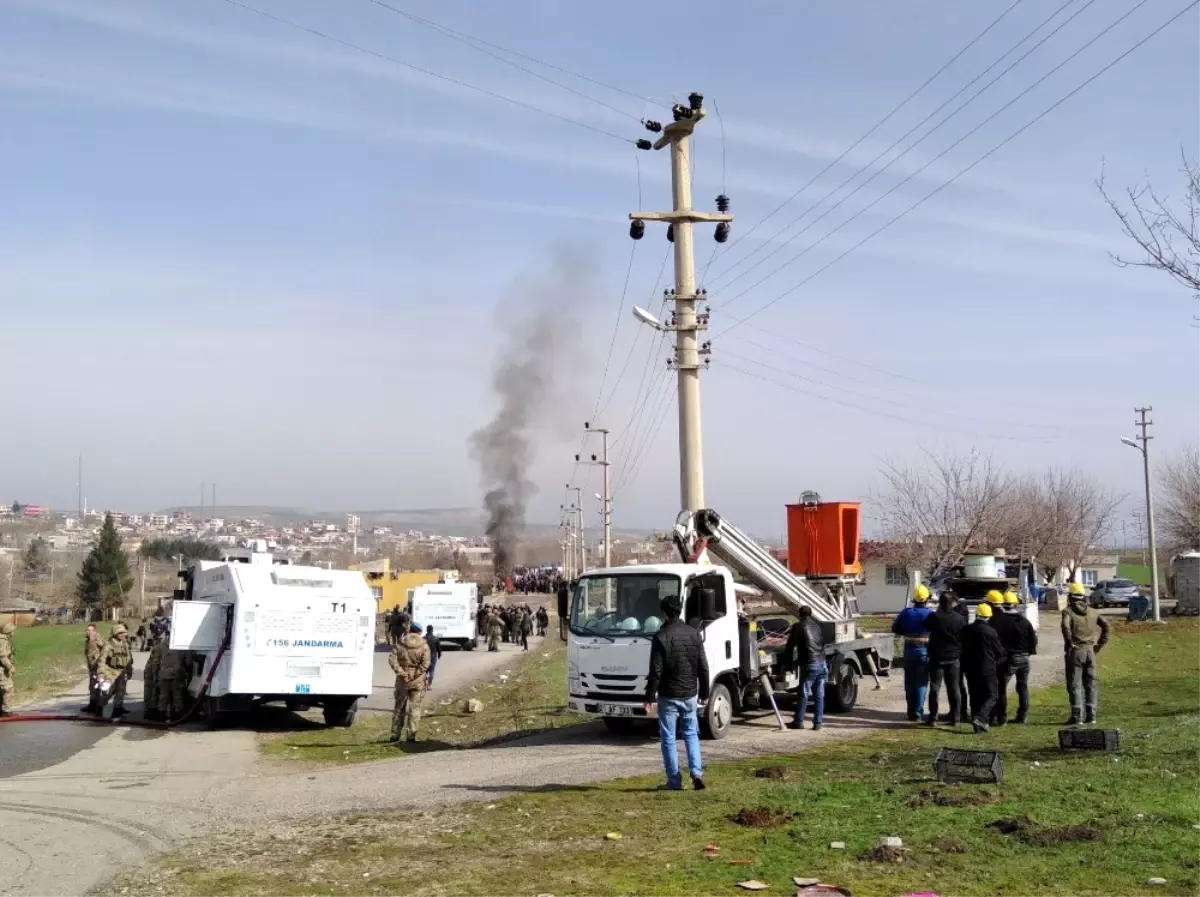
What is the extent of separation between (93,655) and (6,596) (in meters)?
112

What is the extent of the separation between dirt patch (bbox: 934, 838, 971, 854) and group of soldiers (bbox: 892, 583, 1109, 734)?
718cm

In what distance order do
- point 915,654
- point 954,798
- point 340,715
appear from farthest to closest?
1. point 340,715
2. point 915,654
3. point 954,798

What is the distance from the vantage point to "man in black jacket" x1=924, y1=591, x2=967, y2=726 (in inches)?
583

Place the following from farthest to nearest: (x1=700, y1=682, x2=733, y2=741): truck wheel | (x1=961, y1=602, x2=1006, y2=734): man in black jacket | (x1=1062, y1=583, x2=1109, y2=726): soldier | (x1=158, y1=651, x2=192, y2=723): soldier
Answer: (x1=158, y1=651, x2=192, y2=723): soldier
(x1=1062, y1=583, x2=1109, y2=726): soldier
(x1=961, y1=602, x2=1006, y2=734): man in black jacket
(x1=700, y1=682, x2=733, y2=741): truck wheel

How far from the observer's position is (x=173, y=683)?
17.3 m

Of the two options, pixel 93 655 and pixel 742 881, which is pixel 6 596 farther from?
pixel 742 881

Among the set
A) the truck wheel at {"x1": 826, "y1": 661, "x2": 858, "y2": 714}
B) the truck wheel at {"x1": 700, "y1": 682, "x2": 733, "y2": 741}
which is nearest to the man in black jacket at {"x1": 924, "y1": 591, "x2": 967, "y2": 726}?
the truck wheel at {"x1": 826, "y1": 661, "x2": 858, "y2": 714}

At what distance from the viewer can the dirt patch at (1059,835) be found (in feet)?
23.6

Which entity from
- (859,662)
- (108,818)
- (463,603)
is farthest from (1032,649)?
(463,603)

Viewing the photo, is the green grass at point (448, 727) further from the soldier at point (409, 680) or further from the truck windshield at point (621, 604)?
the truck windshield at point (621, 604)

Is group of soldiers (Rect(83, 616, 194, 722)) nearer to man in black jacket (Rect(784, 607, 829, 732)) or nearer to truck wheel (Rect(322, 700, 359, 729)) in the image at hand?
truck wheel (Rect(322, 700, 359, 729))

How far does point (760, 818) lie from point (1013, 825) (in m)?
1.89

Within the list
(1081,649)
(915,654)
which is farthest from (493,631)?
(1081,649)

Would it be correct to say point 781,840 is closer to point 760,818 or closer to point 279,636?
point 760,818
